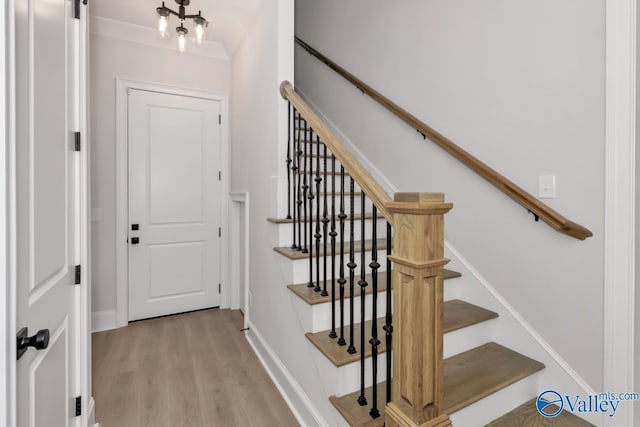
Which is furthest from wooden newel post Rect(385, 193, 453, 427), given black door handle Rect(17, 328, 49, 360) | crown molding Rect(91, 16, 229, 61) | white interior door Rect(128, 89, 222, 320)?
crown molding Rect(91, 16, 229, 61)

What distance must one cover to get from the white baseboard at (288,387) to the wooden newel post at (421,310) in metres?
0.76

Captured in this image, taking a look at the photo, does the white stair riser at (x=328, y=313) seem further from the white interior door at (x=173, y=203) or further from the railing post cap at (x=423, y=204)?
the white interior door at (x=173, y=203)

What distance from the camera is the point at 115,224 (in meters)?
3.04

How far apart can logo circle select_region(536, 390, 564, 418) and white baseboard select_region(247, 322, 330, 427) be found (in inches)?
43.4

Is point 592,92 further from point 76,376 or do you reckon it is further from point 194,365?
point 194,365

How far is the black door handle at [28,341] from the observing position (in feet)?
2.75

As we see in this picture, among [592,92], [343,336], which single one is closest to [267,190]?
[343,336]

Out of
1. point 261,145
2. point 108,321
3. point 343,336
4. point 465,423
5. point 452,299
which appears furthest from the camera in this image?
point 108,321

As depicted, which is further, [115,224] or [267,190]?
[115,224]

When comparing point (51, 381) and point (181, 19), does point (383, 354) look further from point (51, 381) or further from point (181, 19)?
point (181, 19)

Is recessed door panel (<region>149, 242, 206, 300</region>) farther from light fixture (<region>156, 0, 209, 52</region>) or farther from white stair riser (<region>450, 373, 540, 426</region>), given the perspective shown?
white stair riser (<region>450, 373, 540, 426</region>)

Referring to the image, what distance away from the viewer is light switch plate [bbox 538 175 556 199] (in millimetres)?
1687

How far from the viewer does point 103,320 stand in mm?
2963

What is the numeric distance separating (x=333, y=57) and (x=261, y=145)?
1622 mm
